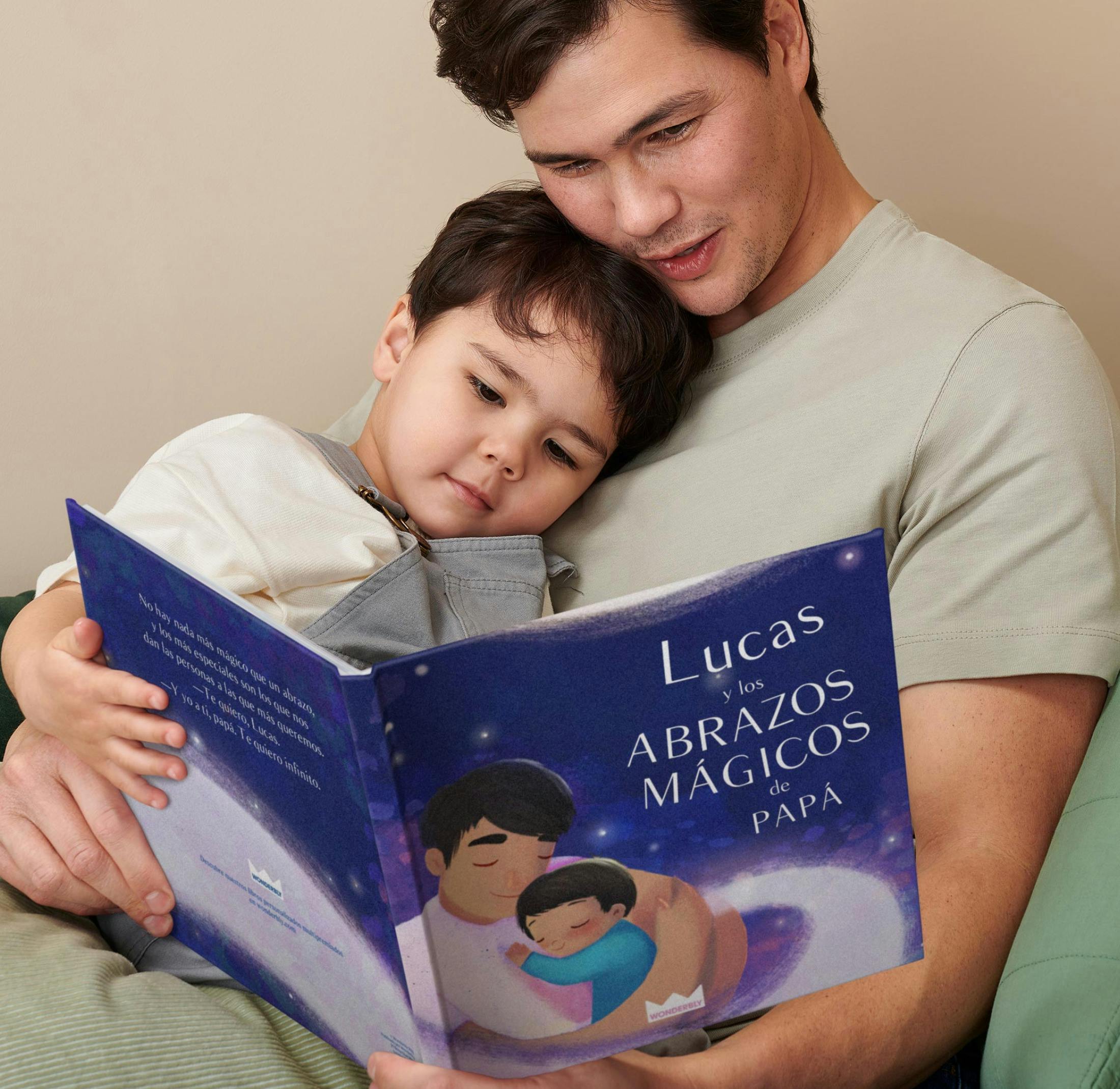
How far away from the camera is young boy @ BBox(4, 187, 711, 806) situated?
1.12 meters

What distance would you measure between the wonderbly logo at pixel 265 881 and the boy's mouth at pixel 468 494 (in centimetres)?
56

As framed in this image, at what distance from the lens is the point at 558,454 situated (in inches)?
54.2

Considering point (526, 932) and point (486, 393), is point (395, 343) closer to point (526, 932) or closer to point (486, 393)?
point (486, 393)

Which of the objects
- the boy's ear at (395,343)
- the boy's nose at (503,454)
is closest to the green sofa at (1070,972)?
the boy's nose at (503,454)

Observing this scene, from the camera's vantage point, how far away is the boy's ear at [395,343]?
148cm

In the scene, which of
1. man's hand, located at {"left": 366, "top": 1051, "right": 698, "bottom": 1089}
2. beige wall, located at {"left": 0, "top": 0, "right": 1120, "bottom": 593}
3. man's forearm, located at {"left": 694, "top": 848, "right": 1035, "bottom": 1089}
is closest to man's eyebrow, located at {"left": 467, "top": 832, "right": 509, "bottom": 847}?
man's hand, located at {"left": 366, "top": 1051, "right": 698, "bottom": 1089}

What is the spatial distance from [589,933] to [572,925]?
1cm

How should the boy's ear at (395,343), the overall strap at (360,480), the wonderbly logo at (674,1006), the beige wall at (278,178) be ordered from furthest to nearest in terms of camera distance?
1. the beige wall at (278,178)
2. the boy's ear at (395,343)
3. the overall strap at (360,480)
4. the wonderbly logo at (674,1006)

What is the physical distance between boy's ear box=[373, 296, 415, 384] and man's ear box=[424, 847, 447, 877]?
868 mm

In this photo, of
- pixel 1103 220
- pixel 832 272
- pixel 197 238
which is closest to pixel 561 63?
pixel 832 272

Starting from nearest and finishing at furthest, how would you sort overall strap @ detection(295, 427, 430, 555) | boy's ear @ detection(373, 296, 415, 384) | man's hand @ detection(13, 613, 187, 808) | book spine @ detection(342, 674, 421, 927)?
book spine @ detection(342, 674, 421, 927)
man's hand @ detection(13, 613, 187, 808)
overall strap @ detection(295, 427, 430, 555)
boy's ear @ detection(373, 296, 415, 384)

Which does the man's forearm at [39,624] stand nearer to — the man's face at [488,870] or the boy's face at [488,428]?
the boy's face at [488,428]

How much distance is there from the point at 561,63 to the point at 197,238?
0.96 m

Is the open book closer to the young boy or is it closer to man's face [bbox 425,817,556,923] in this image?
man's face [bbox 425,817,556,923]
